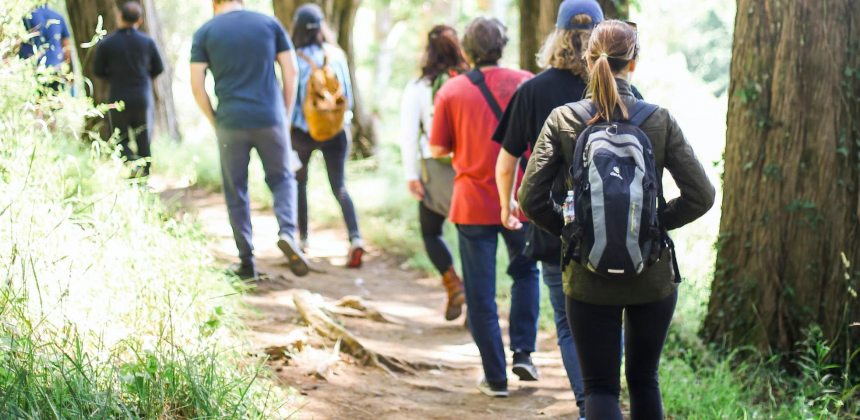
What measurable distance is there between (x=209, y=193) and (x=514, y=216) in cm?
754

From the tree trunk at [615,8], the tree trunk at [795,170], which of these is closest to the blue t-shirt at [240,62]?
the tree trunk at [615,8]

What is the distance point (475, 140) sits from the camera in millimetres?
4684

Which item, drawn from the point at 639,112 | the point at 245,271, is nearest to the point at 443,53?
the point at 245,271

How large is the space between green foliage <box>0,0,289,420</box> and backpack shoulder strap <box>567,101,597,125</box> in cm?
163

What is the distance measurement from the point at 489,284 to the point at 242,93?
8.60 feet

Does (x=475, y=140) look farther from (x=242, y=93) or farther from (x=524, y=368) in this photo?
(x=242, y=93)

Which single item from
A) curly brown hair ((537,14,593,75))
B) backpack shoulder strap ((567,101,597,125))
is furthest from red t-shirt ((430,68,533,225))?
backpack shoulder strap ((567,101,597,125))

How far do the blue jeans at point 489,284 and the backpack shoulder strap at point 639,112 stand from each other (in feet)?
5.55

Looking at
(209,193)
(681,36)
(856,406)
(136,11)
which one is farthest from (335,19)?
(681,36)

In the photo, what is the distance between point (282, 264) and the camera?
293 inches

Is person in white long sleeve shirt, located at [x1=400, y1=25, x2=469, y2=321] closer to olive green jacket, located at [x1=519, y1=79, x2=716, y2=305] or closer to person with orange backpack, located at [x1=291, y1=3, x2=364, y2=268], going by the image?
person with orange backpack, located at [x1=291, y1=3, x2=364, y2=268]

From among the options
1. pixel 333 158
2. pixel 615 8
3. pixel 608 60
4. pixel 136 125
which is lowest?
pixel 333 158

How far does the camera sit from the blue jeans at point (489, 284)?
467 centimetres

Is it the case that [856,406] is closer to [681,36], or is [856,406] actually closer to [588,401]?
[588,401]
